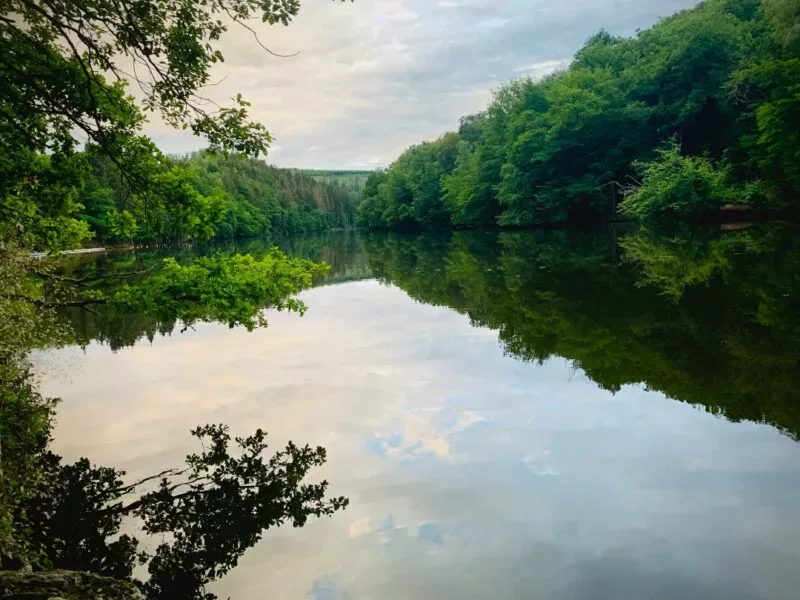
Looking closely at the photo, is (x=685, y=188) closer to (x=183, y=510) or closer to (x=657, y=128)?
(x=657, y=128)

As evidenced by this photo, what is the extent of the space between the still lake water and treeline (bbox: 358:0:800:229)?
90.3 ft

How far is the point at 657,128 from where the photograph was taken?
5734 cm

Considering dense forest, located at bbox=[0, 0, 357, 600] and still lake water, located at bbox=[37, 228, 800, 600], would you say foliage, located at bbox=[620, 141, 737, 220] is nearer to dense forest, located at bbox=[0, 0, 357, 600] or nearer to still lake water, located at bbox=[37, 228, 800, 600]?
still lake water, located at bbox=[37, 228, 800, 600]

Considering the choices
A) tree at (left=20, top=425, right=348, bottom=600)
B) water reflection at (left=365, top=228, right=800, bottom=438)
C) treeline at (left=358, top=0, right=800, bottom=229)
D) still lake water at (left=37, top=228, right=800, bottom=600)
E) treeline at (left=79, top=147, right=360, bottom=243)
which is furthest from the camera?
treeline at (left=358, top=0, right=800, bottom=229)

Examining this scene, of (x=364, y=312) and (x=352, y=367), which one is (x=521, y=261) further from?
(x=352, y=367)

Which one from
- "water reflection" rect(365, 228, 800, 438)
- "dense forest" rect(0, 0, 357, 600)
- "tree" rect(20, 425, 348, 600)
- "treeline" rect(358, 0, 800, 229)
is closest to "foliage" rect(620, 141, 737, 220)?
"treeline" rect(358, 0, 800, 229)

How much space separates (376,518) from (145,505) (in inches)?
108

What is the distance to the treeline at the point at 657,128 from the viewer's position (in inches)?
1619

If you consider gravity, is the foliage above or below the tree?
above

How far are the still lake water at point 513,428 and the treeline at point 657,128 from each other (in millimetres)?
27538

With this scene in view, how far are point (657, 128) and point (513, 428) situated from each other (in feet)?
187

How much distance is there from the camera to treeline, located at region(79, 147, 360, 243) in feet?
28.5

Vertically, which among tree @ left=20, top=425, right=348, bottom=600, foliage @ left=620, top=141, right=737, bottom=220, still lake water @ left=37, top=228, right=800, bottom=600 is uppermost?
foliage @ left=620, top=141, right=737, bottom=220

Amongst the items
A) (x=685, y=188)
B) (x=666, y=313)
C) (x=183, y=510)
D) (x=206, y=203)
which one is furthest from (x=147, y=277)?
(x=685, y=188)
